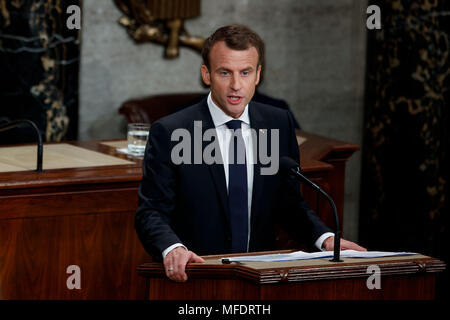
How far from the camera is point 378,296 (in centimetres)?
212

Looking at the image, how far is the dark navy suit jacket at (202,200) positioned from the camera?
248 centimetres

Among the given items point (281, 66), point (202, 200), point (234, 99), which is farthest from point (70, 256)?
point (281, 66)

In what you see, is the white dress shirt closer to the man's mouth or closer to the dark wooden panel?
the man's mouth

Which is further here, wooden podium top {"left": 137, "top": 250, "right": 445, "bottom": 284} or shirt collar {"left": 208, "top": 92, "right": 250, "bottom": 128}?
shirt collar {"left": 208, "top": 92, "right": 250, "bottom": 128}

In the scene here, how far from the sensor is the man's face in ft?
7.89

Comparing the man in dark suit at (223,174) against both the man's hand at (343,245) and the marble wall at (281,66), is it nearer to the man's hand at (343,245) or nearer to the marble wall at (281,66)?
the man's hand at (343,245)

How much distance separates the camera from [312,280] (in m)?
2.05

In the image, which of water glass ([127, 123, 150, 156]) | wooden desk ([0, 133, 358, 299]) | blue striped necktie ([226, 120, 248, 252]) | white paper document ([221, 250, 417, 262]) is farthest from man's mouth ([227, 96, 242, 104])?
water glass ([127, 123, 150, 156])

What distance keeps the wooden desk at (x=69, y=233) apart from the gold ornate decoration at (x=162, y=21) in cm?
244

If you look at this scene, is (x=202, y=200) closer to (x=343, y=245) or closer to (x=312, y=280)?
(x=343, y=245)

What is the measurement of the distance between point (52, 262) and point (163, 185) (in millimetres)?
1234

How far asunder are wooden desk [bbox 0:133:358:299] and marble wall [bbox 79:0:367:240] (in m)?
2.32

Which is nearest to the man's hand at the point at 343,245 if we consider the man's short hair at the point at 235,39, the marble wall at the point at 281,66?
the man's short hair at the point at 235,39
